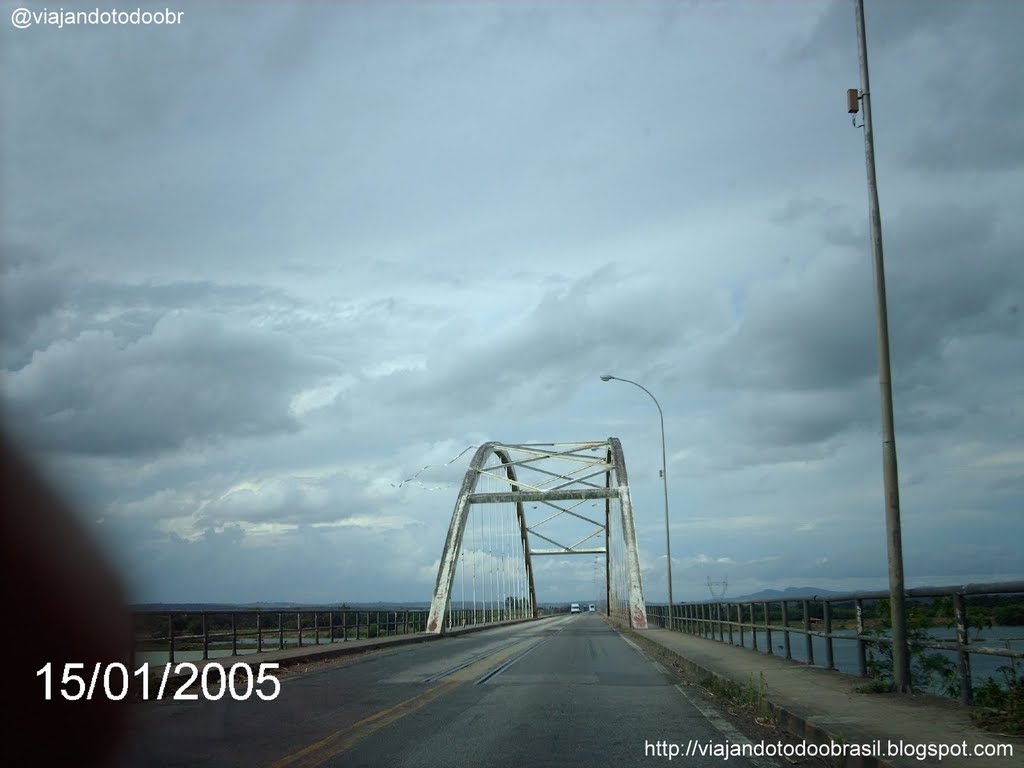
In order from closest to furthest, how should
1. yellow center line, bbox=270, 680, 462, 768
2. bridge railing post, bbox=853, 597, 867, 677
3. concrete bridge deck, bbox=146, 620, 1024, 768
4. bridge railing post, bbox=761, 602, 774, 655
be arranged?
concrete bridge deck, bbox=146, 620, 1024, 768
yellow center line, bbox=270, 680, 462, 768
bridge railing post, bbox=853, 597, 867, 677
bridge railing post, bbox=761, 602, 774, 655

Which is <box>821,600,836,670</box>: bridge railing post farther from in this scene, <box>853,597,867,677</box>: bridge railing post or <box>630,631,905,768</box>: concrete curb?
<box>630,631,905,768</box>: concrete curb

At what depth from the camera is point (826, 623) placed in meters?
13.0

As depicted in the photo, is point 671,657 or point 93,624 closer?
point 93,624

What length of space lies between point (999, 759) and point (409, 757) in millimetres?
4238

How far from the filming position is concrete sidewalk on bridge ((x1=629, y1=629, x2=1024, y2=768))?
21.7ft

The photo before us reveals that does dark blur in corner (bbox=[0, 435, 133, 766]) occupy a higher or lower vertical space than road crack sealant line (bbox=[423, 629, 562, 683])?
higher

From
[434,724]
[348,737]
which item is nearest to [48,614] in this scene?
[348,737]

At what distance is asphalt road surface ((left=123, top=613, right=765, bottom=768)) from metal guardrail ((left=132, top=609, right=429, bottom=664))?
1.74 metres

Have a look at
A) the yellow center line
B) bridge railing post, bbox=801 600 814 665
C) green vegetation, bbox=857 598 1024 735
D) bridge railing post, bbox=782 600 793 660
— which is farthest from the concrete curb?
the yellow center line

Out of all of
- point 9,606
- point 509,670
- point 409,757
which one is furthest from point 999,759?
point 509,670

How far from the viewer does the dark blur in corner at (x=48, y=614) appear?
750 centimetres

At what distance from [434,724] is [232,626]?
29.8ft

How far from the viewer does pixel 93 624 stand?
32.1ft

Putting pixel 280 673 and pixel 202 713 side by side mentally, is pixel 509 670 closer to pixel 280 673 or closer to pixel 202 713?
pixel 280 673
